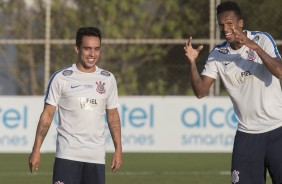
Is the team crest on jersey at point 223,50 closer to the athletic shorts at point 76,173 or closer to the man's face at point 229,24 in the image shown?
the man's face at point 229,24

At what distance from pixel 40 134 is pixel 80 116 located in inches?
15.2

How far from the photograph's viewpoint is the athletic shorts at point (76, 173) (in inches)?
352

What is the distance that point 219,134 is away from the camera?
777 inches

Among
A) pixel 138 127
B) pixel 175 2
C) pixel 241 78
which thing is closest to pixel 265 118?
pixel 241 78

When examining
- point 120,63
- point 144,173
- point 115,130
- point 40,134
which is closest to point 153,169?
point 144,173

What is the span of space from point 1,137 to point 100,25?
5.99 metres

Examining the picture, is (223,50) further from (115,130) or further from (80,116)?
(80,116)

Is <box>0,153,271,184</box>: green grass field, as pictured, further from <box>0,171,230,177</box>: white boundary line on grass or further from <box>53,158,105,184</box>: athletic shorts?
<box>53,158,105,184</box>: athletic shorts

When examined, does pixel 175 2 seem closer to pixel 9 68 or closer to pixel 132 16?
pixel 132 16

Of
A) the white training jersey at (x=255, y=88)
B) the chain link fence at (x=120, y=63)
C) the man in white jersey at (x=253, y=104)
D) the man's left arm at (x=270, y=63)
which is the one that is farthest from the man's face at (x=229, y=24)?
the chain link fence at (x=120, y=63)

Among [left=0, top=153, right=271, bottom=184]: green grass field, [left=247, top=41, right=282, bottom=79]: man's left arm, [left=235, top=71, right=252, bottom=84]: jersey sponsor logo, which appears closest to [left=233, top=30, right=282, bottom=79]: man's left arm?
[left=247, top=41, right=282, bottom=79]: man's left arm

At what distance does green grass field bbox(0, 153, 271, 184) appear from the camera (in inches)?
588

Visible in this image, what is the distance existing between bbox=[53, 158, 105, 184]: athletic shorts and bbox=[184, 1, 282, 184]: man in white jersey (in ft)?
3.77

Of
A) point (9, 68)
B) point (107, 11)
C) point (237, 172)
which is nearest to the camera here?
point (237, 172)
